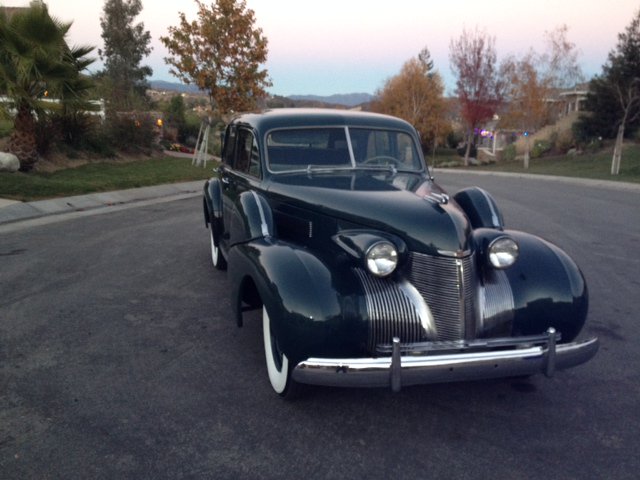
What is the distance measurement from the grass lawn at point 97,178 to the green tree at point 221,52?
302 cm

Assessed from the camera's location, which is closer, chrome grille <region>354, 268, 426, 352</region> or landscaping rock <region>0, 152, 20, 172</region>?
chrome grille <region>354, 268, 426, 352</region>

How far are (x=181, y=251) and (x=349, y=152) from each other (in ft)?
11.7

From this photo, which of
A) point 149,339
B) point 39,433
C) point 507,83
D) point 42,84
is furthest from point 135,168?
point 507,83

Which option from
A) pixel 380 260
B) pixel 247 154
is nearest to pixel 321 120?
pixel 247 154

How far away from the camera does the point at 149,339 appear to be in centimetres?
443

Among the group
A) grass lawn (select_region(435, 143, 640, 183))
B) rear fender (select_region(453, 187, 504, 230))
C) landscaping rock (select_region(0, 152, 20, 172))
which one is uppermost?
rear fender (select_region(453, 187, 504, 230))

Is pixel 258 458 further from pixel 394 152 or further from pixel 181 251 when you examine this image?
pixel 181 251

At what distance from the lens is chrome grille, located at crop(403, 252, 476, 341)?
10.5ft

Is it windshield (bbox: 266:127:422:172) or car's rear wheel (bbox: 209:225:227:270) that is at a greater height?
windshield (bbox: 266:127:422:172)

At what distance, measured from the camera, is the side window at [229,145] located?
593cm

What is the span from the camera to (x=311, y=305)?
3.07 meters

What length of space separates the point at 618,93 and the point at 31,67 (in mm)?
26546

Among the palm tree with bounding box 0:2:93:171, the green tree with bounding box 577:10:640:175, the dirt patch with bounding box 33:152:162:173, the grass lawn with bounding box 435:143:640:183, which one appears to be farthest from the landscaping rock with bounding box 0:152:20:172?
the green tree with bounding box 577:10:640:175

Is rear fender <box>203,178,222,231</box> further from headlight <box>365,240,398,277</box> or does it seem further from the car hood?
headlight <box>365,240,398,277</box>
